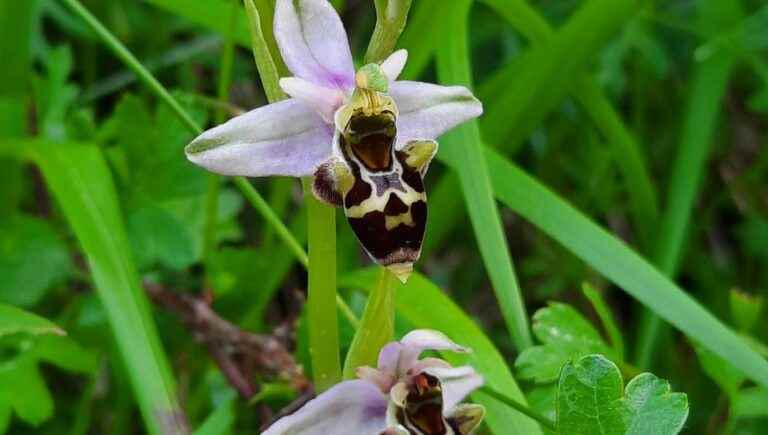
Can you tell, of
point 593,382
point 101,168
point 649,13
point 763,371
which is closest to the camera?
point 593,382

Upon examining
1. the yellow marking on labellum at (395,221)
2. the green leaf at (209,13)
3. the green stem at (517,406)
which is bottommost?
the green stem at (517,406)

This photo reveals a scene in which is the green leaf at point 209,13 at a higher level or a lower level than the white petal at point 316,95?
lower

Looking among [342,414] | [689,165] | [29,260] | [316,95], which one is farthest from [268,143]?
[689,165]

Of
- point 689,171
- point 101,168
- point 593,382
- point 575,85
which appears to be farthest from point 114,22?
point 593,382

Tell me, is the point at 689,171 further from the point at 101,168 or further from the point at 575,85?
the point at 101,168

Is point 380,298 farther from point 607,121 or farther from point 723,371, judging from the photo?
point 607,121

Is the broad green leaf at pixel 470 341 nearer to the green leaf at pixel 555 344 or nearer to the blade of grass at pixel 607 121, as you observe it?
the green leaf at pixel 555 344

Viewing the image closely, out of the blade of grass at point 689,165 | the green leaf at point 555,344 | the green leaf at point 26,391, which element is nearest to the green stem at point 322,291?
the green leaf at point 555,344
